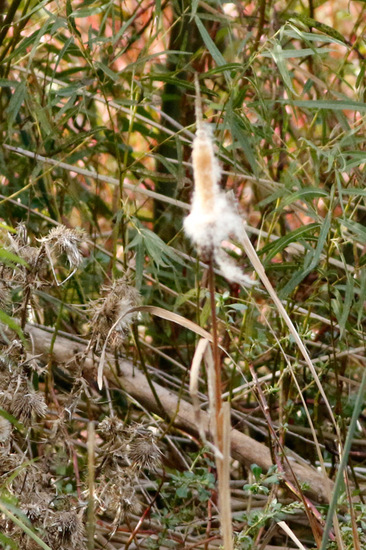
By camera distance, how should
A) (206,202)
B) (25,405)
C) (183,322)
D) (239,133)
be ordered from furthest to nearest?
(239,133)
(25,405)
(183,322)
(206,202)

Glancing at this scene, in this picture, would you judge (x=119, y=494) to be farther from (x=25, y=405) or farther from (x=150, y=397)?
(x=150, y=397)

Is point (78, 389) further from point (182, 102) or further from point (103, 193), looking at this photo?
point (103, 193)

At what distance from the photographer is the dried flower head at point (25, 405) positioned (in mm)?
897

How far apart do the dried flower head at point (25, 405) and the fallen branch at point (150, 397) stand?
0.35 metres

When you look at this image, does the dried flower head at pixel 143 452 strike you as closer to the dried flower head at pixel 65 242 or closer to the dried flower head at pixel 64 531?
the dried flower head at pixel 64 531

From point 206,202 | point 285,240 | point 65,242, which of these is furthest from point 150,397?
point 206,202

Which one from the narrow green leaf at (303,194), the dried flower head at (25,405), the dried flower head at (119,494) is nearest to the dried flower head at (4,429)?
the dried flower head at (25,405)

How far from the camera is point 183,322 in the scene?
2.60 feet

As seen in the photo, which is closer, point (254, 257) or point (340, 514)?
point (254, 257)

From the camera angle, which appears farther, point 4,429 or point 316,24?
point 316,24

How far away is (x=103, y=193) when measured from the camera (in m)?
2.18

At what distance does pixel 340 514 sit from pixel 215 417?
680mm

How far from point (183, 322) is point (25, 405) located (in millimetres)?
233

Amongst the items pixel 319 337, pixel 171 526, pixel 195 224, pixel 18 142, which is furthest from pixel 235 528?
pixel 18 142
